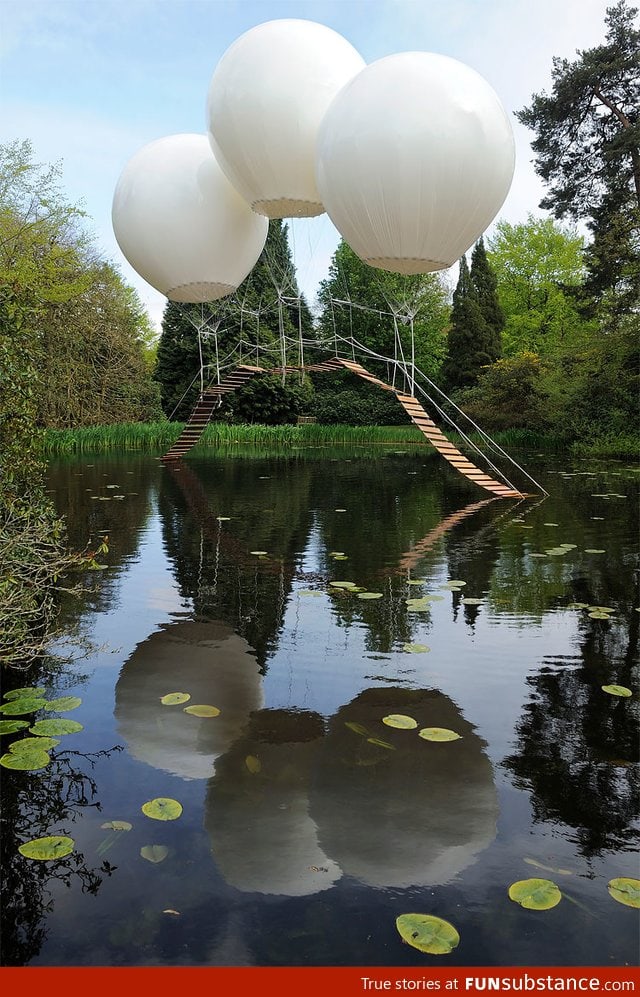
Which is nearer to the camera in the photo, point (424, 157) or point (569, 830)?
point (569, 830)

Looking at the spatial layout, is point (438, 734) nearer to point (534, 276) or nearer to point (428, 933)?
point (428, 933)

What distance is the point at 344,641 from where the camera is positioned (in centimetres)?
374

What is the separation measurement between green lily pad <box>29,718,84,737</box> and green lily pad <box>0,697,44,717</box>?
0.12 meters

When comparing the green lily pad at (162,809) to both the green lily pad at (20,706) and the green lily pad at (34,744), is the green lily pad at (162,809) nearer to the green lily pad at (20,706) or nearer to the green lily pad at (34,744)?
the green lily pad at (34,744)

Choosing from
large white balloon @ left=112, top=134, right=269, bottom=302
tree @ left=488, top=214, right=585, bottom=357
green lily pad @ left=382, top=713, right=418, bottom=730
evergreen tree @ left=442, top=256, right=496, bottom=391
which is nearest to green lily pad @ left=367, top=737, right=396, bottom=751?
green lily pad @ left=382, top=713, right=418, bottom=730

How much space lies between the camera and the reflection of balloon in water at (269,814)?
1.81 m

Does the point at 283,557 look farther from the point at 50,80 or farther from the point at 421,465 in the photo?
the point at 421,465

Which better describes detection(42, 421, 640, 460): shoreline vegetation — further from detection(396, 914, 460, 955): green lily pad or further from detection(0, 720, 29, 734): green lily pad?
detection(396, 914, 460, 955): green lily pad

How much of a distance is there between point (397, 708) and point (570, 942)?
1.31m

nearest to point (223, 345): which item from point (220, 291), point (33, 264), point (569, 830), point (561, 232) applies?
point (33, 264)

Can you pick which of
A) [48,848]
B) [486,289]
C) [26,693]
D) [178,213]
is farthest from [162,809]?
[486,289]

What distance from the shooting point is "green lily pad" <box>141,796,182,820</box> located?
2047 mm

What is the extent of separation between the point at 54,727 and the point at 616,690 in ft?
7.24

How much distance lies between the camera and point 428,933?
159cm
